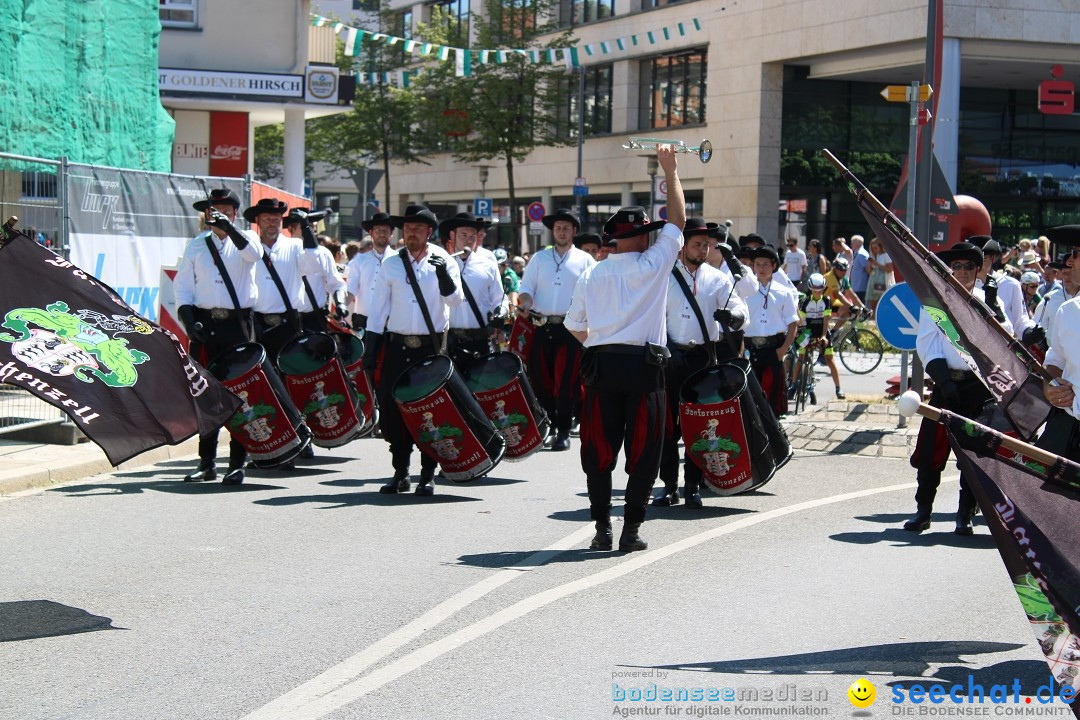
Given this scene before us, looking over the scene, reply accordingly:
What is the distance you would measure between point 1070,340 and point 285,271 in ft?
24.5

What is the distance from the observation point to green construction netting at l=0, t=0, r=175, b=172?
17.0 m

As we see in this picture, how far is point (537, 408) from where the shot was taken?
11969mm

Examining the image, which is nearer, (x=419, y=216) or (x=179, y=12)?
(x=419, y=216)

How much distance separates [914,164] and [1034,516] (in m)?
9.34

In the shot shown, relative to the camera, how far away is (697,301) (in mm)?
10367

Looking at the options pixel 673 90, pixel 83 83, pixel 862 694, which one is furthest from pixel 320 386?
pixel 673 90

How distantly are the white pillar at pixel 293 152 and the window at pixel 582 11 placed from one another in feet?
55.4

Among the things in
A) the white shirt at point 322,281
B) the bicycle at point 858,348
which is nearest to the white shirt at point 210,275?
the white shirt at point 322,281

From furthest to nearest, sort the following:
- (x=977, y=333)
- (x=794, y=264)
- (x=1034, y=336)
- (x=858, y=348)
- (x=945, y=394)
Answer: (x=794, y=264)
(x=858, y=348)
(x=1034, y=336)
(x=945, y=394)
(x=977, y=333)

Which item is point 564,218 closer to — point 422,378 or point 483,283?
point 483,283

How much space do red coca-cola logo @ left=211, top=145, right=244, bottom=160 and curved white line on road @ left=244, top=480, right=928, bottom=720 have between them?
2448 cm

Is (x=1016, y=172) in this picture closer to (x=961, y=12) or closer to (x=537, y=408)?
(x=961, y=12)

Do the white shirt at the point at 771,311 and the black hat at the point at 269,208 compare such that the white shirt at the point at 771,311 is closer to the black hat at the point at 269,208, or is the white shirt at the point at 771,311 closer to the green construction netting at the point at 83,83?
the black hat at the point at 269,208

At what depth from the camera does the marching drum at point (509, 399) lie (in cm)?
1185
